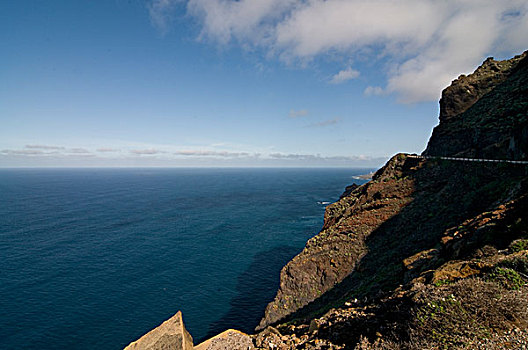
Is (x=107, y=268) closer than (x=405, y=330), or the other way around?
(x=405, y=330)

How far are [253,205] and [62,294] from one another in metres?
80.2

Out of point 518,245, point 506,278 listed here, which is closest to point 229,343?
point 506,278

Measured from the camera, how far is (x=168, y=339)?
48.0 ft

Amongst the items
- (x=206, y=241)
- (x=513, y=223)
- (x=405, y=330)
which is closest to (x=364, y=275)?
(x=513, y=223)

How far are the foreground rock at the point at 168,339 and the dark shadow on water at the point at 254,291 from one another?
70.0 feet

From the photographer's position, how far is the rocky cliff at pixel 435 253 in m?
9.04

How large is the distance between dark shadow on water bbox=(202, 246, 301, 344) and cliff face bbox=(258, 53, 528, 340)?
712 cm

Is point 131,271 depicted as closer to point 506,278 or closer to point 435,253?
point 435,253

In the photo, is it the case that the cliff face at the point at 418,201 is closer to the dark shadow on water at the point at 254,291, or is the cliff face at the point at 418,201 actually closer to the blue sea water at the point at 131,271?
the dark shadow on water at the point at 254,291

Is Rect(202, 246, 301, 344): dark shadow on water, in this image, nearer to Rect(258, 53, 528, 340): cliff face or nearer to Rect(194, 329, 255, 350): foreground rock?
Rect(258, 53, 528, 340): cliff face

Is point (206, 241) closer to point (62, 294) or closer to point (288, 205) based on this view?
point (62, 294)

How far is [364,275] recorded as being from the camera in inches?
1054

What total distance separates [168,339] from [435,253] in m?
18.3

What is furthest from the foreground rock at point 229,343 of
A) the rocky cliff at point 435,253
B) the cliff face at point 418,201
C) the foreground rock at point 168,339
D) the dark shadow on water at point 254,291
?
the dark shadow on water at point 254,291
